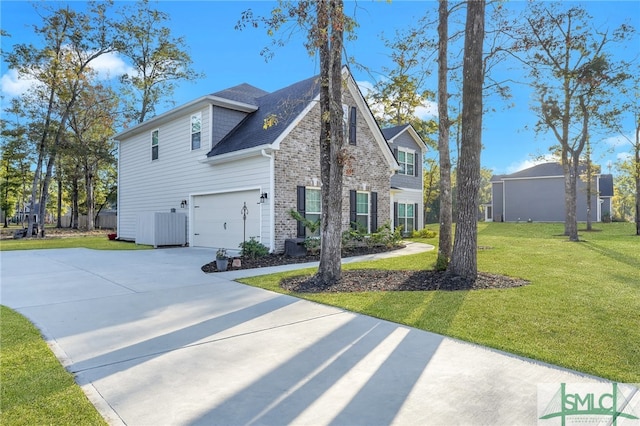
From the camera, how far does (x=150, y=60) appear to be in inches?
1050

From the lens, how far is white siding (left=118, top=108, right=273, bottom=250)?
12.6 meters

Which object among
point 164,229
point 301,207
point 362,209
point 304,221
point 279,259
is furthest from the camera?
point 362,209

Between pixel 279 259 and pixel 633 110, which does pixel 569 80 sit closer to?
pixel 633 110

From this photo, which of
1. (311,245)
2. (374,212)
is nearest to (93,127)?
(374,212)

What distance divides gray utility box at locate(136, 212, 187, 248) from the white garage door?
0.58 m

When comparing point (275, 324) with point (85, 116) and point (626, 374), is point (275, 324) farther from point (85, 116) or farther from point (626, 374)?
point (85, 116)

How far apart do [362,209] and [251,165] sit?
4942mm

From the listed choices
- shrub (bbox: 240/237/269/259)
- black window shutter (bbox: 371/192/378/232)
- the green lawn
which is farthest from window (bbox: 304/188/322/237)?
the green lawn

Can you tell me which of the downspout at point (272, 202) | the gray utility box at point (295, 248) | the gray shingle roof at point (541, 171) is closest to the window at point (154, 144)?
the downspout at point (272, 202)

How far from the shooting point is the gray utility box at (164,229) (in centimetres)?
1480

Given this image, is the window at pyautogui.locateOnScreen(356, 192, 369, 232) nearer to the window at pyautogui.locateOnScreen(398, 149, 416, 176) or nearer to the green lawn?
the window at pyautogui.locateOnScreen(398, 149, 416, 176)

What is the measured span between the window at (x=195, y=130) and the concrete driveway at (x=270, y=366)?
31.8 feet

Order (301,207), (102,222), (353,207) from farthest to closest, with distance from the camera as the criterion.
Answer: (102,222) < (353,207) < (301,207)

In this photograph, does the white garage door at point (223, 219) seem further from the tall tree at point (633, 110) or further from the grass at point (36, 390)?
the tall tree at point (633, 110)
